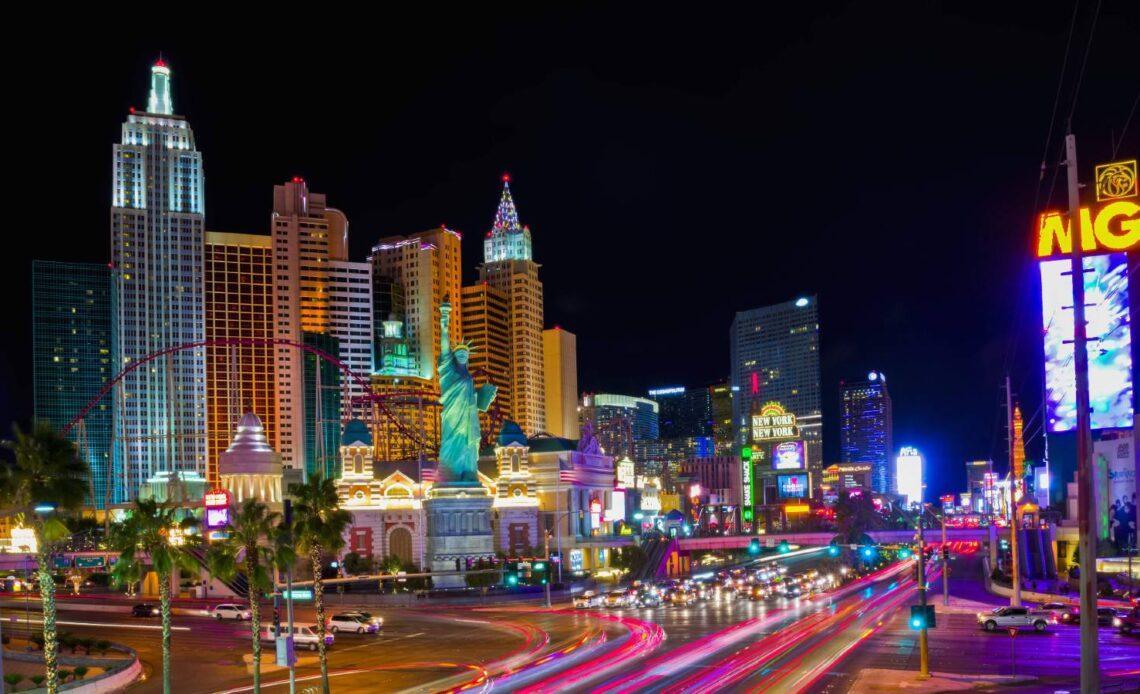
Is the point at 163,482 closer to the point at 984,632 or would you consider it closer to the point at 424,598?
the point at 424,598

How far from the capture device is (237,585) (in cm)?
10150

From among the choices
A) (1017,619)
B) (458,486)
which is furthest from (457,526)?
(1017,619)

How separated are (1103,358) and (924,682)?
57.4 m

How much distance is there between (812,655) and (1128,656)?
13.7 metres

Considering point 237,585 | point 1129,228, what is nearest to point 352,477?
point 237,585

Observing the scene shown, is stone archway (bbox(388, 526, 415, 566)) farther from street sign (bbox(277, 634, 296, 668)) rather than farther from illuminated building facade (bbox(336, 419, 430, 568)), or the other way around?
street sign (bbox(277, 634, 296, 668))

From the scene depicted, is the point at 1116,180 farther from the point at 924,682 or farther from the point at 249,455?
the point at 249,455

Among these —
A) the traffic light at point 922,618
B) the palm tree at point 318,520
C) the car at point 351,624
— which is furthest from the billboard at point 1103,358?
the palm tree at point 318,520

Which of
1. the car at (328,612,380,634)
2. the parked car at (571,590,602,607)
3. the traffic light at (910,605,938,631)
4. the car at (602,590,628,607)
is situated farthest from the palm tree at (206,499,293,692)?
the parked car at (571,590,602,607)

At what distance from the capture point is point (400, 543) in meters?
130

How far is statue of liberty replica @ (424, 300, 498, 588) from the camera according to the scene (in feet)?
394

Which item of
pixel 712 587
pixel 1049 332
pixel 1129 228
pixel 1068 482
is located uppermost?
pixel 1129 228

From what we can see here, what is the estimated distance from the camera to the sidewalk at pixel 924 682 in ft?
134

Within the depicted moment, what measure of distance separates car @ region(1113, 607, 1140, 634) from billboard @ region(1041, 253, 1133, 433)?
96.1 feet
